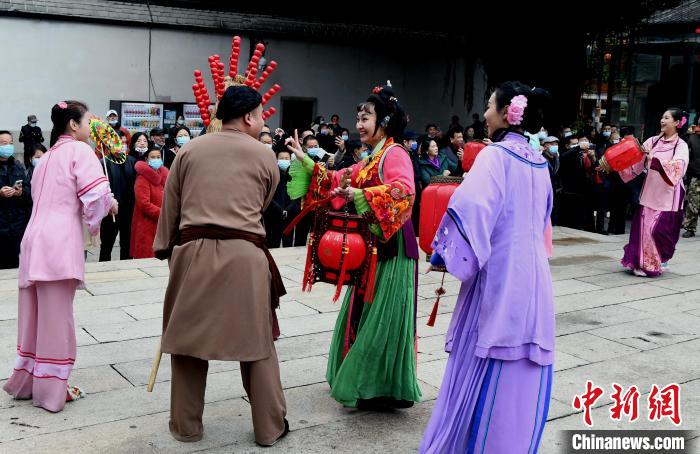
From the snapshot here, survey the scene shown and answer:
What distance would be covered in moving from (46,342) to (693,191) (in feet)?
34.0

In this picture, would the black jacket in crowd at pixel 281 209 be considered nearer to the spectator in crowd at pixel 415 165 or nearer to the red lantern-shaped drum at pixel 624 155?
the spectator in crowd at pixel 415 165

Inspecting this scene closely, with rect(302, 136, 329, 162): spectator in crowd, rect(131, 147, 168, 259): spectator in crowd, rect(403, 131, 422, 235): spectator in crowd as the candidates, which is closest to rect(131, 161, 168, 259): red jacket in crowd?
rect(131, 147, 168, 259): spectator in crowd

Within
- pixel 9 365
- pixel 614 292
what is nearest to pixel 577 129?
pixel 614 292

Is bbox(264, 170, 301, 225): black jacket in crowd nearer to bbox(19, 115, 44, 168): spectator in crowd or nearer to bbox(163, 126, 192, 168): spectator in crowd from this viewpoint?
bbox(163, 126, 192, 168): spectator in crowd

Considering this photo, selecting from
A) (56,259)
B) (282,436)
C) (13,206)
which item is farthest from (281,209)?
(282,436)

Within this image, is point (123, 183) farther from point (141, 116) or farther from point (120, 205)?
point (141, 116)

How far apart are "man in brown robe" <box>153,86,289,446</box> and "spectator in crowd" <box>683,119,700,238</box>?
9.34 m

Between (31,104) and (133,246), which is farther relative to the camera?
(31,104)

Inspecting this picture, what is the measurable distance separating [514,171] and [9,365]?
3.45 metres

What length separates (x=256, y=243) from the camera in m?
3.92

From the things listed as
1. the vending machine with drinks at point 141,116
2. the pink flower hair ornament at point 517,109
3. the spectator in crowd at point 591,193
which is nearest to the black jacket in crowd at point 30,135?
the vending machine with drinks at point 141,116

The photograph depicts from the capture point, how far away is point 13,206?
8.04 meters

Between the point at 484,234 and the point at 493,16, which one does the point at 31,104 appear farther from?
the point at 484,234

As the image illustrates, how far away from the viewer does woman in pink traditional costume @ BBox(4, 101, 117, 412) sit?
14.5ft
